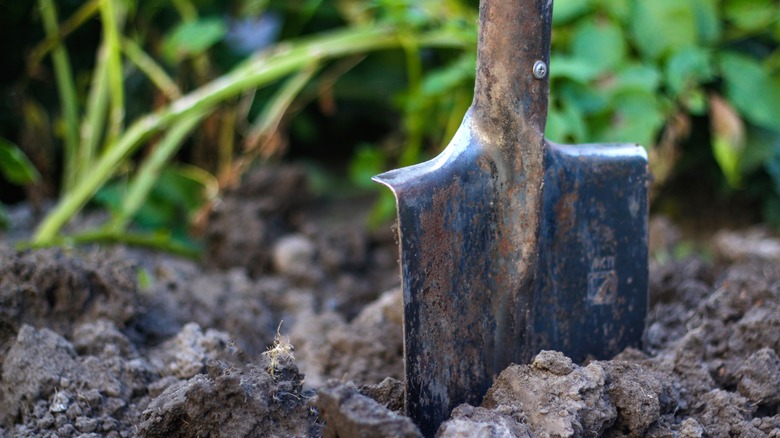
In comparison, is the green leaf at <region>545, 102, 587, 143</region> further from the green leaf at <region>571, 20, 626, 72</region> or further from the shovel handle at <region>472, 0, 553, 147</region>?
the shovel handle at <region>472, 0, 553, 147</region>

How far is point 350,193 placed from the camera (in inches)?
127

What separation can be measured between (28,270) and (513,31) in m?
0.92

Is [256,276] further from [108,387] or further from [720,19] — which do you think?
[720,19]

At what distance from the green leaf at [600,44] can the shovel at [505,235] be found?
0.74 m

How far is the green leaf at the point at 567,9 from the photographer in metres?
2.02

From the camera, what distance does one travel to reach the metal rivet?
48.3 inches

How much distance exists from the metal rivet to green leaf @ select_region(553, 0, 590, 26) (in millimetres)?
848

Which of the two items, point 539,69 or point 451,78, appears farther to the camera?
point 451,78

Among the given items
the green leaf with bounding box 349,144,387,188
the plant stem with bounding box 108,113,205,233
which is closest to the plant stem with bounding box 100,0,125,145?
the plant stem with bounding box 108,113,205,233

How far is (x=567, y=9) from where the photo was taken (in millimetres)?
2031

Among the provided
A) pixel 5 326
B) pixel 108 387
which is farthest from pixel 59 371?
pixel 5 326

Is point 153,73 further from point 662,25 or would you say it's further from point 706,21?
point 706,21

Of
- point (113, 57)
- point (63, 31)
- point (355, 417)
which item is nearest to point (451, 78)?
point (113, 57)

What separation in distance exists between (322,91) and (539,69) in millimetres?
1646
